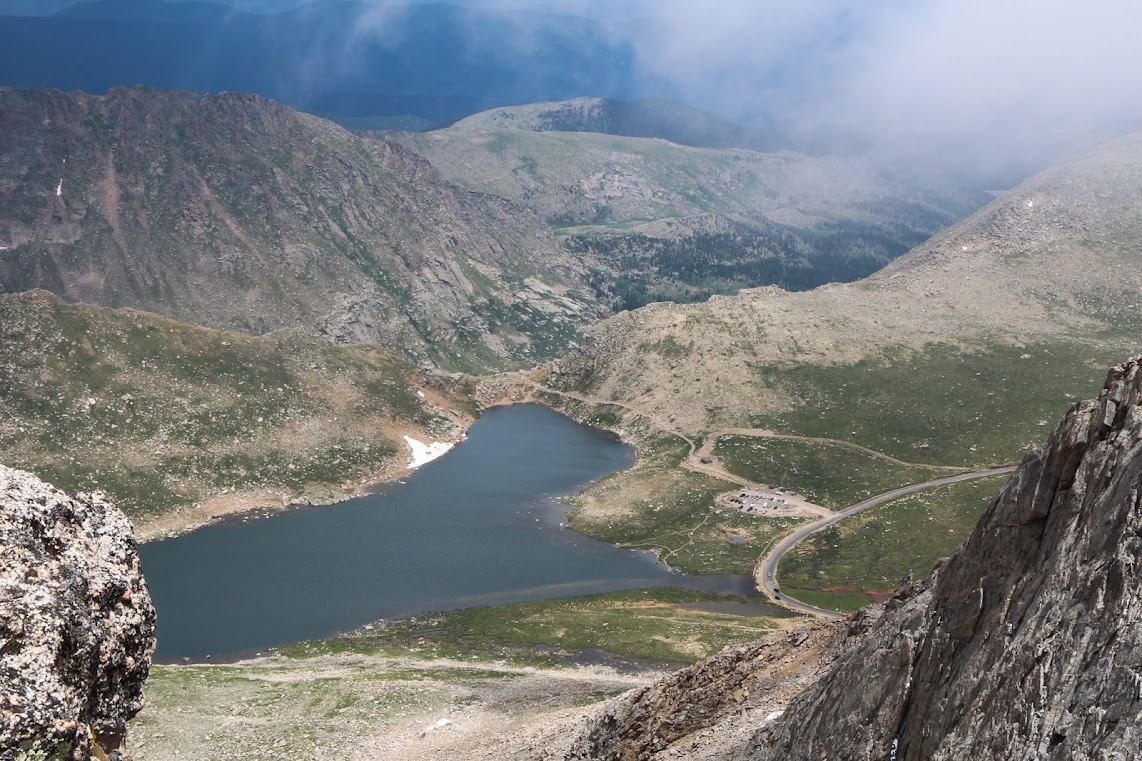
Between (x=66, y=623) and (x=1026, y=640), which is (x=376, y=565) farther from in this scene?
(x=1026, y=640)

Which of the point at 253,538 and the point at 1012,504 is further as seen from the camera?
the point at 253,538

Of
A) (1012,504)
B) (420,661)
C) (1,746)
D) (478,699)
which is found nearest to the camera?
(1,746)

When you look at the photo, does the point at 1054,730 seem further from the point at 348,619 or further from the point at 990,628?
the point at 348,619

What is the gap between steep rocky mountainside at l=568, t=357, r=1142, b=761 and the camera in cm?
2052

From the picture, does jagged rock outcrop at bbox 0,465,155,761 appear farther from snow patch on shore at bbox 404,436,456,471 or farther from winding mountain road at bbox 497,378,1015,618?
snow patch on shore at bbox 404,436,456,471

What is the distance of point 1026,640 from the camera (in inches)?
896

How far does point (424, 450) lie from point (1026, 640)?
172 meters

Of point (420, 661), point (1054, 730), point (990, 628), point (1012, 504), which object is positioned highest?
point (1012, 504)

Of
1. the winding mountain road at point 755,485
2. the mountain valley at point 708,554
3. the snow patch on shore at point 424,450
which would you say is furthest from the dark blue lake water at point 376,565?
the snow patch on shore at point 424,450

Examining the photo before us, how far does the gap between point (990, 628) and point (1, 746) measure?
22.3m

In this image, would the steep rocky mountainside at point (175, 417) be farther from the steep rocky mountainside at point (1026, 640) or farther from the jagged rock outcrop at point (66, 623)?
the steep rocky mountainside at point (1026, 640)

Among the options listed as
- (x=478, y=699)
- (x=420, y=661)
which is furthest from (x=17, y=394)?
(x=478, y=699)

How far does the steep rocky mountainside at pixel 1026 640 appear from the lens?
808 inches

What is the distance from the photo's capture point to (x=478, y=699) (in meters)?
63.2
